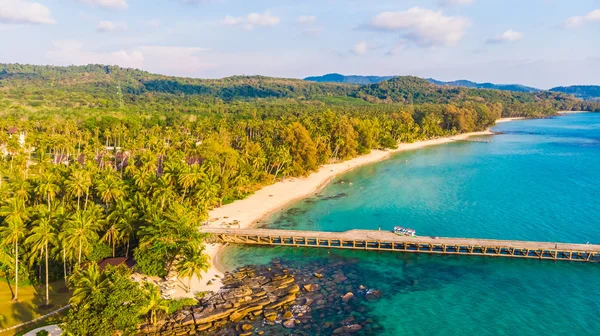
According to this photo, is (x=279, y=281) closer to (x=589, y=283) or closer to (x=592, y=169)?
(x=589, y=283)

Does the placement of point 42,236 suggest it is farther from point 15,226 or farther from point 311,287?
point 311,287

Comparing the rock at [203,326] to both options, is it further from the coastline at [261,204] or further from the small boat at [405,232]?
the small boat at [405,232]

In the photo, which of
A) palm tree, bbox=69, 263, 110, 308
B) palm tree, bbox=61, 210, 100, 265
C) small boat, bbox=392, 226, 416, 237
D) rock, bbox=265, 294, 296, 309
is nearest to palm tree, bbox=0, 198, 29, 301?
palm tree, bbox=61, 210, 100, 265

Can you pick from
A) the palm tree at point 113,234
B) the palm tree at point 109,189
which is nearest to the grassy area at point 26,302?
the palm tree at point 113,234

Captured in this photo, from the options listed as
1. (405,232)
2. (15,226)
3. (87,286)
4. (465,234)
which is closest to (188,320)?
(87,286)

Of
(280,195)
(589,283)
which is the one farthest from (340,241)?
(589,283)

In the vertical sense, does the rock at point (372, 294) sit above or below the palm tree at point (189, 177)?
below
